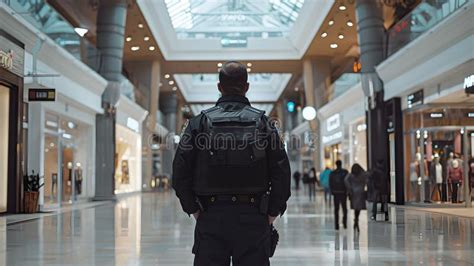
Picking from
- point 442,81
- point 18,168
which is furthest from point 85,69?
point 442,81

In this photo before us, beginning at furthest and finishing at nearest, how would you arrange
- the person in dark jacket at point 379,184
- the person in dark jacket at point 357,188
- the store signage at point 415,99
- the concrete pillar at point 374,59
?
the concrete pillar at point 374,59
the store signage at point 415,99
the person in dark jacket at point 379,184
the person in dark jacket at point 357,188

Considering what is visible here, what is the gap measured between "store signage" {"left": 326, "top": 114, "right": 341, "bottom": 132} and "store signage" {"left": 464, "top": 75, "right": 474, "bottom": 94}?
17.0 metres

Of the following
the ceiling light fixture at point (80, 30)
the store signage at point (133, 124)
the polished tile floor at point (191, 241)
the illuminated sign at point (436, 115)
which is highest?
the ceiling light fixture at point (80, 30)

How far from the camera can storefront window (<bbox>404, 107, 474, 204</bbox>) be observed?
66.9 feet

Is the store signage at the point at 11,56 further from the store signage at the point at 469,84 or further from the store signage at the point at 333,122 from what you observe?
the store signage at the point at 333,122

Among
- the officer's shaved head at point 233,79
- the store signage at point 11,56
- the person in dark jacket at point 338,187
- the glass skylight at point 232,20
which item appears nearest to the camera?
the officer's shaved head at point 233,79

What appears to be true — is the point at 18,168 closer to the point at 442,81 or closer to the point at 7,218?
the point at 7,218

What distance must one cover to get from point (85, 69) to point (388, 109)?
10.5 meters

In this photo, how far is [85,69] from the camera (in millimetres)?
22422

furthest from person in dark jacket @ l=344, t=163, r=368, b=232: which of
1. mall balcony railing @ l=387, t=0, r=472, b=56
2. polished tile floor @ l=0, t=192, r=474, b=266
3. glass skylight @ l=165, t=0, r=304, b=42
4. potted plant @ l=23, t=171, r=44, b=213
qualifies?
glass skylight @ l=165, t=0, r=304, b=42

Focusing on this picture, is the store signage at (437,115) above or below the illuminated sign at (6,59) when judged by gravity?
below

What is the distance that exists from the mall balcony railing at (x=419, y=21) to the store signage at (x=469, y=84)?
1.63 m

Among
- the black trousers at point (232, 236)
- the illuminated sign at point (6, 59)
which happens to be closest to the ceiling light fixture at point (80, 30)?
the illuminated sign at point (6, 59)

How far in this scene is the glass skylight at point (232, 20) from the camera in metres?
34.9
